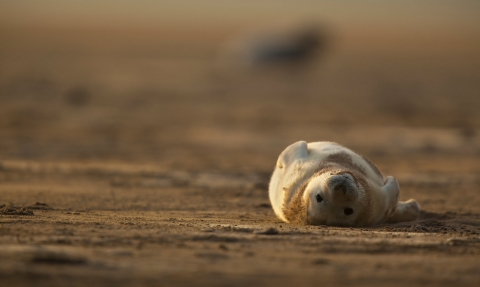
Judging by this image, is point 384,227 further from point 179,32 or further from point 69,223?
point 179,32

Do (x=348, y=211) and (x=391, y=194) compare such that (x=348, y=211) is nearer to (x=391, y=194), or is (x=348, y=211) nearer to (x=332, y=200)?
(x=332, y=200)

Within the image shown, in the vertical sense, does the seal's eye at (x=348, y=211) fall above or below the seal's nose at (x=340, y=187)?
below

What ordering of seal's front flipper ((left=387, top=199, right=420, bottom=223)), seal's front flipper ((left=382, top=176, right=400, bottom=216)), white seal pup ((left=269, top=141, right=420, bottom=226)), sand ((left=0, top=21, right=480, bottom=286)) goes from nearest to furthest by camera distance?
sand ((left=0, top=21, right=480, bottom=286)) → white seal pup ((left=269, top=141, right=420, bottom=226)) → seal's front flipper ((left=382, top=176, right=400, bottom=216)) → seal's front flipper ((left=387, top=199, right=420, bottom=223))

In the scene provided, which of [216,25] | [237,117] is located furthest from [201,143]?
[216,25]

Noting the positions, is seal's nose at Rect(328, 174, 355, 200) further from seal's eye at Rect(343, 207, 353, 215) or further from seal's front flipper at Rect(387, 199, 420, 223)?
seal's front flipper at Rect(387, 199, 420, 223)

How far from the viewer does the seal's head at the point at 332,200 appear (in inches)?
241

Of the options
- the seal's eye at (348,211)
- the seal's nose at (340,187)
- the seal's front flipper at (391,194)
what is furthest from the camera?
the seal's front flipper at (391,194)

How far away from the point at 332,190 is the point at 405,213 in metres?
1.39

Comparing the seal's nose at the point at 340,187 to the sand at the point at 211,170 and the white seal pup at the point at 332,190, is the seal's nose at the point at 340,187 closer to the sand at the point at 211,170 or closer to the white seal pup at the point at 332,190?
the white seal pup at the point at 332,190

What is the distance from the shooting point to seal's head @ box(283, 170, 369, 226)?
6129 millimetres

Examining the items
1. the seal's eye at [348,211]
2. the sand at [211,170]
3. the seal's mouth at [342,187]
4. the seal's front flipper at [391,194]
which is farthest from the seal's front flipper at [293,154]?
the seal's mouth at [342,187]

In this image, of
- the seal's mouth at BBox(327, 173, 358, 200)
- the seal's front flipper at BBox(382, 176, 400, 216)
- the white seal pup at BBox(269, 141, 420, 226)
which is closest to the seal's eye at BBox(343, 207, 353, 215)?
the white seal pup at BBox(269, 141, 420, 226)

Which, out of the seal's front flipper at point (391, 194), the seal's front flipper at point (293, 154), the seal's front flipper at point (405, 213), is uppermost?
the seal's front flipper at point (293, 154)

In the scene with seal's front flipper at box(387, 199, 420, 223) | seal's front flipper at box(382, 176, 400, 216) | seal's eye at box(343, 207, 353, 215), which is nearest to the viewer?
seal's eye at box(343, 207, 353, 215)
